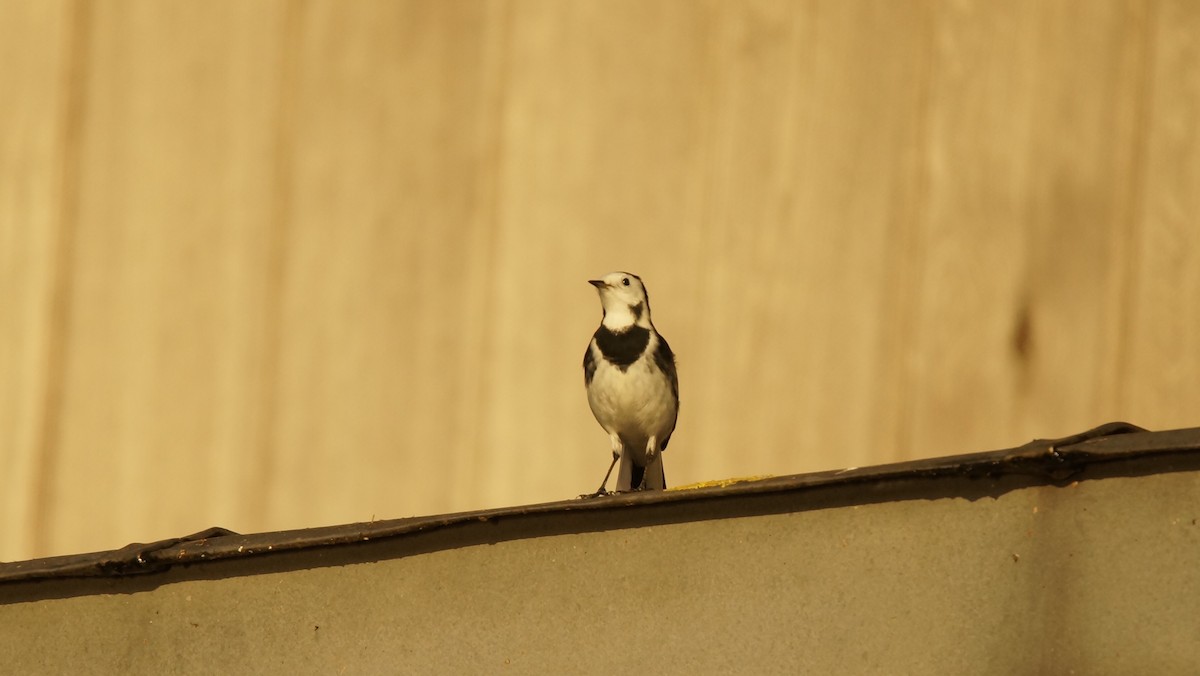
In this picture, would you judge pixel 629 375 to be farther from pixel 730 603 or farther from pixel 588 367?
pixel 730 603

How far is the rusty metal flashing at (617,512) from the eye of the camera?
212 centimetres

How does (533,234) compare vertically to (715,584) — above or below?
above

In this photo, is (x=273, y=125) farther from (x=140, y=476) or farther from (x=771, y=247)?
(x=771, y=247)

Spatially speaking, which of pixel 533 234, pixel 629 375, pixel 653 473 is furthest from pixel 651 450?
pixel 533 234

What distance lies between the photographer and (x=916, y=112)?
3.98 metres

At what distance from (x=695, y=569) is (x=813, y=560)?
0.17 m

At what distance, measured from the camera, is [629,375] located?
4.16m

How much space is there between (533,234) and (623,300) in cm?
28

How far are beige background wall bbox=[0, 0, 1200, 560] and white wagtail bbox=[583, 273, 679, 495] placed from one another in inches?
3.8

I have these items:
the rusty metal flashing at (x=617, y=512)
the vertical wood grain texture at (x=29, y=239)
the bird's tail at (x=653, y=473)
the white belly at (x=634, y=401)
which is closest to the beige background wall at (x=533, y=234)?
the vertical wood grain texture at (x=29, y=239)

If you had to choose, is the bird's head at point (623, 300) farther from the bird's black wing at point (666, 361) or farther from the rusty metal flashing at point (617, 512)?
the rusty metal flashing at point (617, 512)

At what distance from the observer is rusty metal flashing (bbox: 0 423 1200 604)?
2121mm

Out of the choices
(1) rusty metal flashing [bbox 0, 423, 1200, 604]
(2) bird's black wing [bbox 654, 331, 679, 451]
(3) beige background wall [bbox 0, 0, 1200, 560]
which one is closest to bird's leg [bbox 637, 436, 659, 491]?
(2) bird's black wing [bbox 654, 331, 679, 451]

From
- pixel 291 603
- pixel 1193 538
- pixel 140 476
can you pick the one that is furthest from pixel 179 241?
pixel 1193 538
